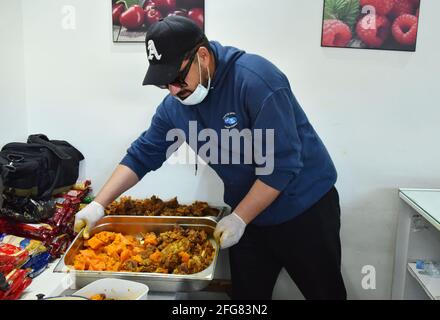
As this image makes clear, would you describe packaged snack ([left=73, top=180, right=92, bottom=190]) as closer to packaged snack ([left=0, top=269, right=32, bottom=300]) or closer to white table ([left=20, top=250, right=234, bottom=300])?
white table ([left=20, top=250, right=234, bottom=300])

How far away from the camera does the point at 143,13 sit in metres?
1.84

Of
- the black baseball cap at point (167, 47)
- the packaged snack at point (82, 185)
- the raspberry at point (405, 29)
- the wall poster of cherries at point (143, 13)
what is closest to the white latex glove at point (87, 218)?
the packaged snack at point (82, 185)

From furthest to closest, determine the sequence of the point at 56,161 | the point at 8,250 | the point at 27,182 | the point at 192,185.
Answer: the point at 192,185
the point at 56,161
the point at 27,182
the point at 8,250

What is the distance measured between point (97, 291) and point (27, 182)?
0.63 m

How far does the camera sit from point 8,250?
4.61 feet

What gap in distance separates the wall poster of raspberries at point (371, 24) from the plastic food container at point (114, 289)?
4.25ft

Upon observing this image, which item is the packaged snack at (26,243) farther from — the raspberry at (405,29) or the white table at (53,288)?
the raspberry at (405,29)

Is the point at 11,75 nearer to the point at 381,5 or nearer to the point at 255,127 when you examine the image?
the point at 255,127

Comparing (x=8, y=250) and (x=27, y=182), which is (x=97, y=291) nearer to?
(x=8, y=250)

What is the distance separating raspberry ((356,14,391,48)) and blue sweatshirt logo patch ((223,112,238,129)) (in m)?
0.82

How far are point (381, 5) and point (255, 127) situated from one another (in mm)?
954

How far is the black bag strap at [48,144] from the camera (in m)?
1.75

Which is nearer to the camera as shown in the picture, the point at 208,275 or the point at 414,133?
the point at 208,275

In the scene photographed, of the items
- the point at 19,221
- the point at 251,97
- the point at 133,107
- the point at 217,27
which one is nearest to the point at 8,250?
the point at 19,221
